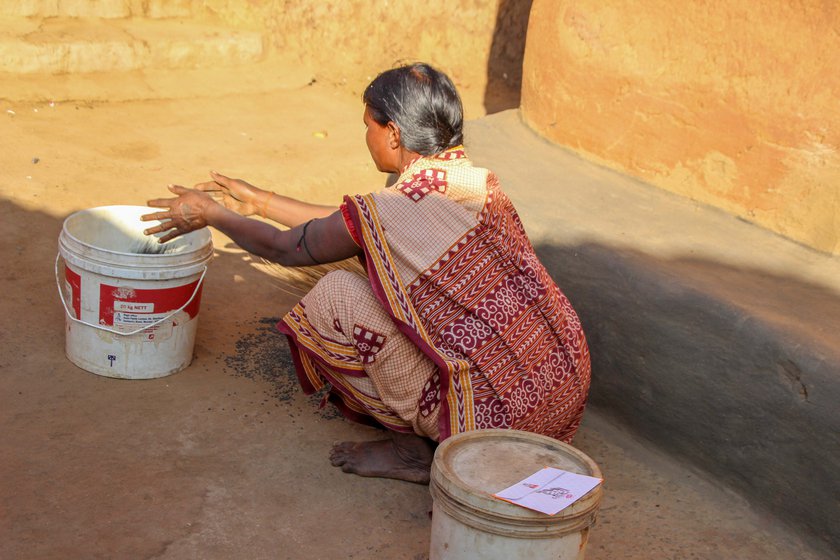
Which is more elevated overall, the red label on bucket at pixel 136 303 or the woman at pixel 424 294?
the woman at pixel 424 294

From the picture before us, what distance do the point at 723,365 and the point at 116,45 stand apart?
14.2 ft

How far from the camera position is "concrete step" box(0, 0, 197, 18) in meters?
5.80

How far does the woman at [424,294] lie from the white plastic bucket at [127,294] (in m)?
0.19

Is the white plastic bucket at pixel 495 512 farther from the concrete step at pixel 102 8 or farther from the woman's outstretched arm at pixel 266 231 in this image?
the concrete step at pixel 102 8

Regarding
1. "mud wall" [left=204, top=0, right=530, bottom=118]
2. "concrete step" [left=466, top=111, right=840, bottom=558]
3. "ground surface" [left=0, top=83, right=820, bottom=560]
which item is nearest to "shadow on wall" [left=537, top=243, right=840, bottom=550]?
"concrete step" [left=466, top=111, right=840, bottom=558]

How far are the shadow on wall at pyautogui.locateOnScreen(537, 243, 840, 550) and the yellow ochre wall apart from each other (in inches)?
15.0

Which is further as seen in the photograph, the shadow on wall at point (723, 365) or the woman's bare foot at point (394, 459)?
the woman's bare foot at point (394, 459)

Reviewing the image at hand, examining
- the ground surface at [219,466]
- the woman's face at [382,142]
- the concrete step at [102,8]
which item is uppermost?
the woman's face at [382,142]

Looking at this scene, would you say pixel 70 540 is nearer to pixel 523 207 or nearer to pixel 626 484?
pixel 626 484

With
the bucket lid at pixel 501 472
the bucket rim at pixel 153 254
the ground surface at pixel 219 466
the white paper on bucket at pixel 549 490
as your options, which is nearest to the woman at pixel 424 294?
the bucket rim at pixel 153 254

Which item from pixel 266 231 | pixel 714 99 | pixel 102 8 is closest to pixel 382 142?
pixel 266 231

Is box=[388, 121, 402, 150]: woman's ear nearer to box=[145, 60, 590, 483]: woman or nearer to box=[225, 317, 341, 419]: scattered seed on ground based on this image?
box=[145, 60, 590, 483]: woman

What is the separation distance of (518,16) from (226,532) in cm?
521

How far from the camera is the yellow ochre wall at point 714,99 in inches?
125
